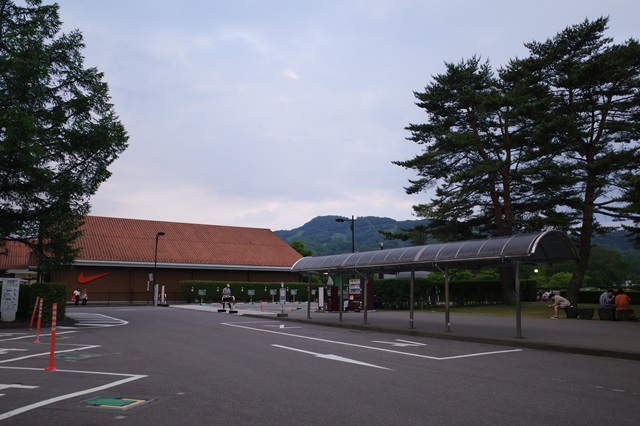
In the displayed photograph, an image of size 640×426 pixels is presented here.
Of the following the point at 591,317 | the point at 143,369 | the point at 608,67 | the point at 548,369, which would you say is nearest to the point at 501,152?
the point at 608,67

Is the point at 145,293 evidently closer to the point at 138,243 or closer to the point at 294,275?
the point at 138,243

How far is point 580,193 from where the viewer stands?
33.7 meters

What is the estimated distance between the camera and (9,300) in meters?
22.1

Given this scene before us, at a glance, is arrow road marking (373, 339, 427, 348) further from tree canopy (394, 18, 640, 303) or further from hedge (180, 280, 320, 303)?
hedge (180, 280, 320, 303)

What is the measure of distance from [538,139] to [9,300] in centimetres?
2893

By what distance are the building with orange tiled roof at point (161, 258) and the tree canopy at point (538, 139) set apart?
78.3ft

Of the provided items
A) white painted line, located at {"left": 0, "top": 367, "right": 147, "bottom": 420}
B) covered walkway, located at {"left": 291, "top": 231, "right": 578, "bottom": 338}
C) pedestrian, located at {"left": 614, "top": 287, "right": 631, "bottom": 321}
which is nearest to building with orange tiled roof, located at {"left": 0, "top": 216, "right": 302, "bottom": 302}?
covered walkway, located at {"left": 291, "top": 231, "right": 578, "bottom": 338}

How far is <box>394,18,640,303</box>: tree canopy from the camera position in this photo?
30.1 m

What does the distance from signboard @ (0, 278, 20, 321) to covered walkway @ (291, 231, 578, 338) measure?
1434 cm

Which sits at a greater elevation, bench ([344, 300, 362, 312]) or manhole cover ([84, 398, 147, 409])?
bench ([344, 300, 362, 312])

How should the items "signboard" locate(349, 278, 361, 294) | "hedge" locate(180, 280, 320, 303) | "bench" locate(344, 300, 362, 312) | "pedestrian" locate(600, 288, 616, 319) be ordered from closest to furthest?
1. "pedestrian" locate(600, 288, 616, 319)
2. "signboard" locate(349, 278, 361, 294)
3. "bench" locate(344, 300, 362, 312)
4. "hedge" locate(180, 280, 320, 303)

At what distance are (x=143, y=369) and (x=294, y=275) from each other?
54.1 m

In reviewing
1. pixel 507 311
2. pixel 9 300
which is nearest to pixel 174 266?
pixel 9 300

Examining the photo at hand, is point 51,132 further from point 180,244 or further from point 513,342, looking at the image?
point 180,244
